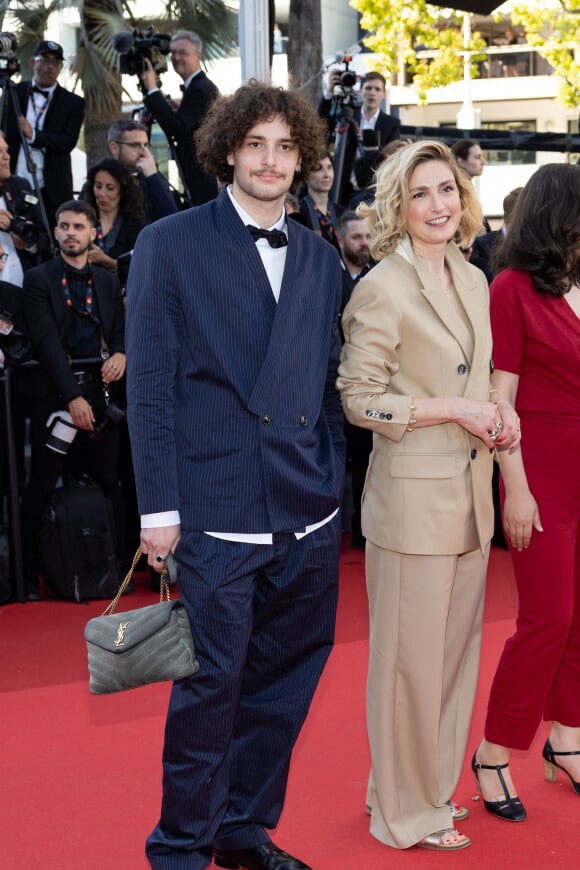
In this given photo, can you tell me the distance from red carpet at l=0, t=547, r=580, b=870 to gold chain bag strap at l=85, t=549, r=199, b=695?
2.29 feet

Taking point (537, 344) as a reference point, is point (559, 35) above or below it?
above

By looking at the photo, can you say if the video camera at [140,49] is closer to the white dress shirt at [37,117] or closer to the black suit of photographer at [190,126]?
the black suit of photographer at [190,126]

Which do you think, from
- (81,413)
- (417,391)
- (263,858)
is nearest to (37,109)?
(81,413)

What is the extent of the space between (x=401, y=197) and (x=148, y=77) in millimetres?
4762

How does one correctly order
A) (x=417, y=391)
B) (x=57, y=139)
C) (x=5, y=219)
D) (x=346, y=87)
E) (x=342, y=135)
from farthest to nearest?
(x=342, y=135), (x=346, y=87), (x=57, y=139), (x=5, y=219), (x=417, y=391)

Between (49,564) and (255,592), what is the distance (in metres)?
3.32

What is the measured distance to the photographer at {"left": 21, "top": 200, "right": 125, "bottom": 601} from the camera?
6055 millimetres

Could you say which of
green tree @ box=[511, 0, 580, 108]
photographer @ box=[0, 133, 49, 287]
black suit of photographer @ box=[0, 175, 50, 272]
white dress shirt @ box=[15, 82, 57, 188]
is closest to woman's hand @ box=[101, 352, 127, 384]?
photographer @ box=[0, 133, 49, 287]

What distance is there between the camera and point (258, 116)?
2.97 meters

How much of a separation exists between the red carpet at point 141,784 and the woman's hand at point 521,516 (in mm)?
836

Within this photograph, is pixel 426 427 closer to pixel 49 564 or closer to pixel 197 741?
pixel 197 741

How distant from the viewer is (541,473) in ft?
11.3

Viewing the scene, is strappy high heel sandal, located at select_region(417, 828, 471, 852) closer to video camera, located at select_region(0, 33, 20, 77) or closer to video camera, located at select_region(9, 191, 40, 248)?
video camera, located at select_region(9, 191, 40, 248)

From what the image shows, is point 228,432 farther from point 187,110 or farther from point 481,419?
point 187,110
